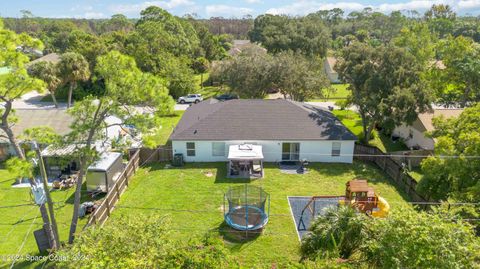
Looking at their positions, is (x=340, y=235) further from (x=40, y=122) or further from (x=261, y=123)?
(x=40, y=122)

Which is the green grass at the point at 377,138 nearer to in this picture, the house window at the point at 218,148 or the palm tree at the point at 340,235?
the house window at the point at 218,148

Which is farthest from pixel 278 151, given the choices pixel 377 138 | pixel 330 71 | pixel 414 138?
pixel 330 71

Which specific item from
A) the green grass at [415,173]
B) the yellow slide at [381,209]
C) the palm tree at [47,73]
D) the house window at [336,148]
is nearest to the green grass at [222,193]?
the house window at [336,148]

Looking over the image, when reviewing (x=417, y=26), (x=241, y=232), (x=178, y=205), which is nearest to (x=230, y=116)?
(x=178, y=205)

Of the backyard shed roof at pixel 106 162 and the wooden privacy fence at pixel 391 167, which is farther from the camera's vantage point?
the wooden privacy fence at pixel 391 167

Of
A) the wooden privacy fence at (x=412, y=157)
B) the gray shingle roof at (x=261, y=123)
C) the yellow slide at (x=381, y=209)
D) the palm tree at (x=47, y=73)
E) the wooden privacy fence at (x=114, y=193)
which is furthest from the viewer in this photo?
the palm tree at (x=47, y=73)

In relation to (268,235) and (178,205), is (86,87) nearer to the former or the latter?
(178,205)
